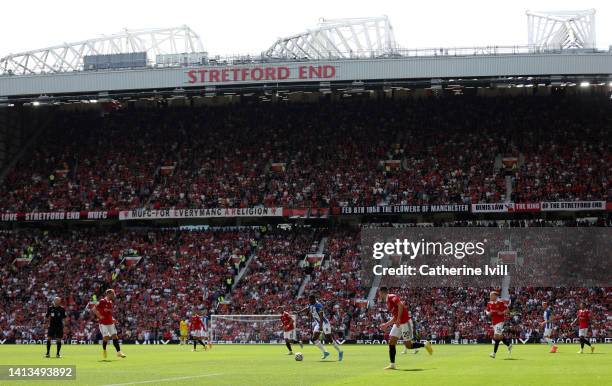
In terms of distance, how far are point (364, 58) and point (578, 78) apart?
49.7ft

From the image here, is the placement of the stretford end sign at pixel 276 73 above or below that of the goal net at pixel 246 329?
above

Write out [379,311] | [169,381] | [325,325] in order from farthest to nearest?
1. [379,311]
2. [325,325]
3. [169,381]

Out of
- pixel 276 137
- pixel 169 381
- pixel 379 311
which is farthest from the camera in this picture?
pixel 276 137

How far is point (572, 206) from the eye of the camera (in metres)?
64.9

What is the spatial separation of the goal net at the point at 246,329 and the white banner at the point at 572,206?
20.4m

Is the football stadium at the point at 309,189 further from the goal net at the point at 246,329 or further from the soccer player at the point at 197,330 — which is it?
the soccer player at the point at 197,330

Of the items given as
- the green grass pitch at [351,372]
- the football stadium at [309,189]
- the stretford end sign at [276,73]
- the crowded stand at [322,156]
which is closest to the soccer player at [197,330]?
the football stadium at [309,189]

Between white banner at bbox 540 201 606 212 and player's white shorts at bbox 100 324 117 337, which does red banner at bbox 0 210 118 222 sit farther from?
player's white shorts at bbox 100 324 117 337

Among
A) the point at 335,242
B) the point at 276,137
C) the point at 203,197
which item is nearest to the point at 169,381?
the point at 335,242

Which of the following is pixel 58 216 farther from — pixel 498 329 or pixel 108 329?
pixel 498 329

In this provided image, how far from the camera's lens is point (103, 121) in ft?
267

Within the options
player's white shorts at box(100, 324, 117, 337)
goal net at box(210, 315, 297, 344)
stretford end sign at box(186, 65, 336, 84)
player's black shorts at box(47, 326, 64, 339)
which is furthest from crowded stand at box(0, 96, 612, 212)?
player's white shorts at box(100, 324, 117, 337)

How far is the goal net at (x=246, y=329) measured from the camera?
59750 millimetres

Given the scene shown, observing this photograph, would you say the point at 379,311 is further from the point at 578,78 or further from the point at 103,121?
the point at 103,121
